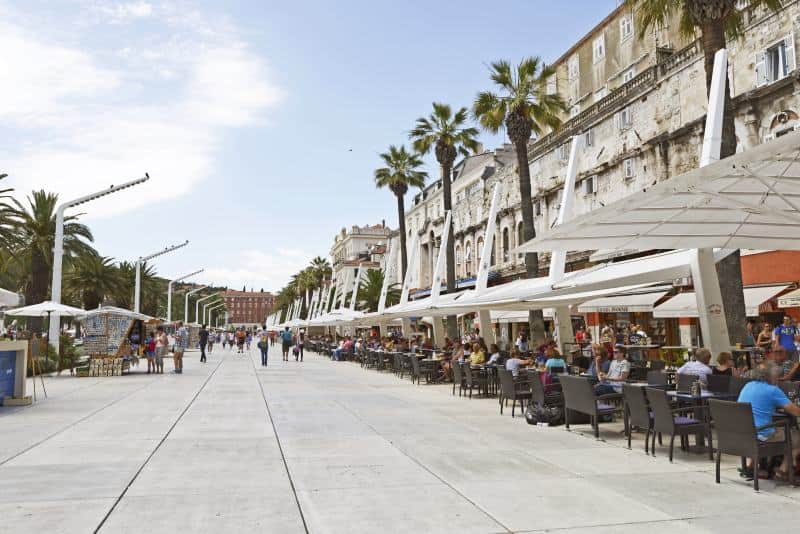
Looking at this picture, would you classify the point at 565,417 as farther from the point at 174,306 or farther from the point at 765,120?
the point at 174,306

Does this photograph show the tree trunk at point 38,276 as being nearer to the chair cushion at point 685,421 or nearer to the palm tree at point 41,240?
the palm tree at point 41,240

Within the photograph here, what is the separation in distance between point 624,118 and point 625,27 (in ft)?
22.6

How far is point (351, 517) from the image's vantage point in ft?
19.7

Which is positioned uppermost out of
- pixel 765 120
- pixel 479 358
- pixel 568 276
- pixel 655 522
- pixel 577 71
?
pixel 577 71

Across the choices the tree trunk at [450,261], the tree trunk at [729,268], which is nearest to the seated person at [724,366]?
the tree trunk at [729,268]

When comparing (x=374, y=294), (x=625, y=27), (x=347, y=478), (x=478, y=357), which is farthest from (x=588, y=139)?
(x=374, y=294)

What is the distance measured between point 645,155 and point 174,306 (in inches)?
4555

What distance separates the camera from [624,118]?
29.7 m

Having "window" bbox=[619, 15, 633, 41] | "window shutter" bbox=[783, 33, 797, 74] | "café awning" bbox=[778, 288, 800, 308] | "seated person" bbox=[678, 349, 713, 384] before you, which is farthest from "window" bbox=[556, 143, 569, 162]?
"seated person" bbox=[678, 349, 713, 384]

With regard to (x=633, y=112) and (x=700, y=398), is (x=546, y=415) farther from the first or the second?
(x=633, y=112)

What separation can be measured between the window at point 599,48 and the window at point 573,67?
1920 mm

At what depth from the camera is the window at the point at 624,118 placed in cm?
2919

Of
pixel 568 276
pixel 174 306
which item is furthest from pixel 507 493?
pixel 174 306

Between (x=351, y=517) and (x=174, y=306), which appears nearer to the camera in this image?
(x=351, y=517)
